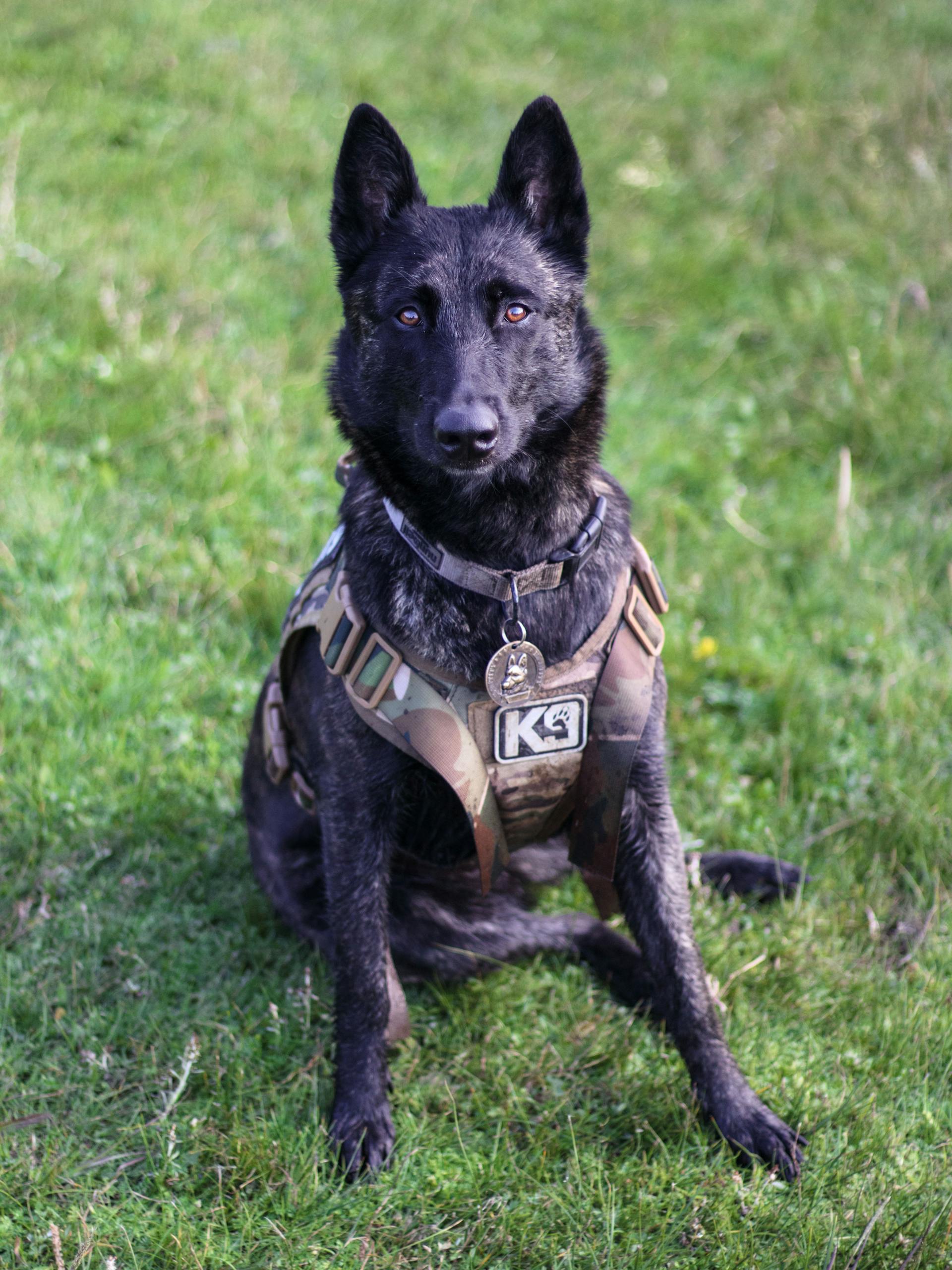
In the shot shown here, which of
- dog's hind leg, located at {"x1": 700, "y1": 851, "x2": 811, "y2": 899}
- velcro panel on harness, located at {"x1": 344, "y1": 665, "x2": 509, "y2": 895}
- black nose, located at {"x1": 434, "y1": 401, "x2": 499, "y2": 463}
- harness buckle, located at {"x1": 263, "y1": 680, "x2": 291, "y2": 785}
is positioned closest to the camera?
black nose, located at {"x1": 434, "y1": 401, "x2": 499, "y2": 463}

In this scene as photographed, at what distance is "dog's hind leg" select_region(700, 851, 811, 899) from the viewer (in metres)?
3.03

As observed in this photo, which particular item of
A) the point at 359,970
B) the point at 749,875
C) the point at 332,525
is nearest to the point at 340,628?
the point at 359,970

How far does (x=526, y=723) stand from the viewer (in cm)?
232

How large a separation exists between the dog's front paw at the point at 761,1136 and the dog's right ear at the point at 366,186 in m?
2.02

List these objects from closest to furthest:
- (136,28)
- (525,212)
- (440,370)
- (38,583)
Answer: (440,370) → (525,212) → (38,583) → (136,28)

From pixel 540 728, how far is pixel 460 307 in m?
0.88

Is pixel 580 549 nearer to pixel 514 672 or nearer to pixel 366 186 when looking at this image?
pixel 514 672

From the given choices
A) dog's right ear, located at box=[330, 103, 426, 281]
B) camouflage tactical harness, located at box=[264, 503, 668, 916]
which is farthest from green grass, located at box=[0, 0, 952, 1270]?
dog's right ear, located at box=[330, 103, 426, 281]

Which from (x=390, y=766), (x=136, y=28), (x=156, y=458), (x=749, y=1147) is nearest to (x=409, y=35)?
(x=136, y=28)

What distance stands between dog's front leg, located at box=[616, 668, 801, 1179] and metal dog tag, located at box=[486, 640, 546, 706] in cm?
33

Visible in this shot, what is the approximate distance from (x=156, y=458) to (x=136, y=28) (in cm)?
392

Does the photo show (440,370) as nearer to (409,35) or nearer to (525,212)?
(525,212)

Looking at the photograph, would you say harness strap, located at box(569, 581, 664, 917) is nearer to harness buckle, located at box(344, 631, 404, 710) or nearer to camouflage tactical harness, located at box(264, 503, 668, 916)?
camouflage tactical harness, located at box(264, 503, 668, 916)

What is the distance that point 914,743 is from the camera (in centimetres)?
336
